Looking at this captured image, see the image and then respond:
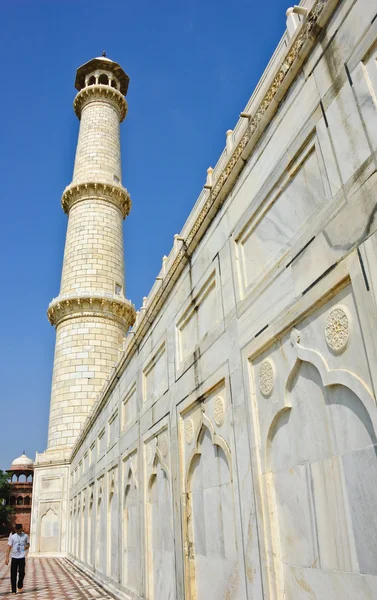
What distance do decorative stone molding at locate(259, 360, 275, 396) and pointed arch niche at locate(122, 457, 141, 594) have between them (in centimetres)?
471

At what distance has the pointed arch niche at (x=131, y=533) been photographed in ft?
25.4

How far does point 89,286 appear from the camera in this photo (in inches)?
835

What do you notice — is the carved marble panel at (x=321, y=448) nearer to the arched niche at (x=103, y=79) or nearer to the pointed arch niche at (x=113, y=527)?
the pointed arch niche at (x=113, y=527)

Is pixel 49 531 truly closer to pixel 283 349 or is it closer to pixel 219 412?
pixel 219 412

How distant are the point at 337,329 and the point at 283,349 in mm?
751

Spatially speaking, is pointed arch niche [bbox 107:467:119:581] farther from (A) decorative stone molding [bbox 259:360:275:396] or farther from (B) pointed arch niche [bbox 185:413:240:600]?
(A) decorative stone molding [bbox 259:360:275:396]

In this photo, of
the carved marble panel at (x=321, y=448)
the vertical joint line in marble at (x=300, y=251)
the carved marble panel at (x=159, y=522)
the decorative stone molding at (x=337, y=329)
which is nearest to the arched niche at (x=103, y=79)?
the carved marble panel at (x=159, y=522)

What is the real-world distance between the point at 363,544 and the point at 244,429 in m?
1.67

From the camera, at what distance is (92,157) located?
2394cm

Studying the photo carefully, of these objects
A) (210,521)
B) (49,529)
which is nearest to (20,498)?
(49,529)

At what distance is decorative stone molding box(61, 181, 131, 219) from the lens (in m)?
22.9

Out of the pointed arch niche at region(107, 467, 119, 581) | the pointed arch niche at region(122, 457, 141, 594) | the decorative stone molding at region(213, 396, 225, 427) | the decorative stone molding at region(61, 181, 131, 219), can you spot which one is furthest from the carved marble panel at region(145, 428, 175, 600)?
the decorative stone molding at region(61, 181, 131, 219)

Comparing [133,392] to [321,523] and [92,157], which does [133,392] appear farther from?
[92,157]

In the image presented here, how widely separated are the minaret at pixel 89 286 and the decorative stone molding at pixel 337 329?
1774cm
